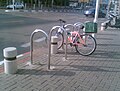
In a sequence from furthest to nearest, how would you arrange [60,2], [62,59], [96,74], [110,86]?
[60,2] → [62,59] → [96,74] → [110,86]

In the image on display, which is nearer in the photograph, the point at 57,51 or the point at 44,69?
the point at 44,69

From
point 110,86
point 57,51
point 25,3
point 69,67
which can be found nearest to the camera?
point 110,86

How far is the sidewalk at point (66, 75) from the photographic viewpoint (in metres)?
3.93

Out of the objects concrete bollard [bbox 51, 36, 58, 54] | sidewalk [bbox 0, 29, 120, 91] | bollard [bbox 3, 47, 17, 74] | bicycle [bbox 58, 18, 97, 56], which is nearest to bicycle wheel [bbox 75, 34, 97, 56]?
bicycle [bbox 58, 18, 97, 56]

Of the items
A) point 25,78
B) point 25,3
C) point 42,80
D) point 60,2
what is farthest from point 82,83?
point 60,2

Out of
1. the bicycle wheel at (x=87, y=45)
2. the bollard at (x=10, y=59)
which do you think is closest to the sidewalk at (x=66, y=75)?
the bollard at (x=10, y=59)

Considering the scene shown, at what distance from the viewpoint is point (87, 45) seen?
6.61 metres

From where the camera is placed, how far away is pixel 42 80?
4.20 m

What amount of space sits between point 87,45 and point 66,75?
2.36 metres

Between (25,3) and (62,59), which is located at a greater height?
(25,3)

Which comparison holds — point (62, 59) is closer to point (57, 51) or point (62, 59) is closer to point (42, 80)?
point (57, 51)

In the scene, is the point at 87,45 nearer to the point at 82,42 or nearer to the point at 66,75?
the point at 82,42

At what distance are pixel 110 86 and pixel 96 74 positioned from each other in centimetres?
67

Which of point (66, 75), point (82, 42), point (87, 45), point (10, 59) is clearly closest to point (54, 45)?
point (82, 42)
